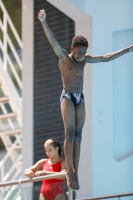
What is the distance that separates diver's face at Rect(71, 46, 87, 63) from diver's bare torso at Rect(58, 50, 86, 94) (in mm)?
37

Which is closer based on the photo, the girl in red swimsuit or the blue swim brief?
the blue swim brief

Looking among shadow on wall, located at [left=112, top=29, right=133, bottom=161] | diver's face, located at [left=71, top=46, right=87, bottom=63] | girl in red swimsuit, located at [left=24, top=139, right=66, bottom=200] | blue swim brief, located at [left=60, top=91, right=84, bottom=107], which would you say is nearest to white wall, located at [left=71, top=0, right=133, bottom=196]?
shadow on wall, located at [left=112, top=29, right=133, bottom=161]

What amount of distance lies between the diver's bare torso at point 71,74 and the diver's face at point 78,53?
0.12 feet

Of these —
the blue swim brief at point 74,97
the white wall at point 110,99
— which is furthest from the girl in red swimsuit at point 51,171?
the white wall at point 110,99

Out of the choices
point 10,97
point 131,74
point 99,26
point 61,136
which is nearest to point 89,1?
point 99,26

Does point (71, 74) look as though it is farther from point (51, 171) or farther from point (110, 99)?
point (110, 99)

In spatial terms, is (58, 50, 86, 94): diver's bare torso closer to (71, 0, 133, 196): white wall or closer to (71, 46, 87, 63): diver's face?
(71, 46, 87, 63): diver's face

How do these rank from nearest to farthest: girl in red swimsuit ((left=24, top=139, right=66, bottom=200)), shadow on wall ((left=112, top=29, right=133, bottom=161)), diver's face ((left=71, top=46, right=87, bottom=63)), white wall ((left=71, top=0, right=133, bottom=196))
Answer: diver's face ((left=71, top=46, right=87, bottom=63)), girl in red swimsuit ((left=24, top=139, right=66, bottom=200)), white wall ((left=71, top=0, right=133, bottom=196)), shadow on wall ((left=112, top=29, right=133, bottom=161))

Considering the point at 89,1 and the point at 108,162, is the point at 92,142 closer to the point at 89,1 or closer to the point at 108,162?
the point at 108,162

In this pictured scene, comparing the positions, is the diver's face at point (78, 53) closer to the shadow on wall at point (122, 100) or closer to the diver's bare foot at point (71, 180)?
the diver's bare foot at point (71, 180)

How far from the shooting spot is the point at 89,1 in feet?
34.0

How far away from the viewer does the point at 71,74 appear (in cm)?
682

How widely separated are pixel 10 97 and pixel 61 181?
5.24m

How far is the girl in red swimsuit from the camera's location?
7.54m
